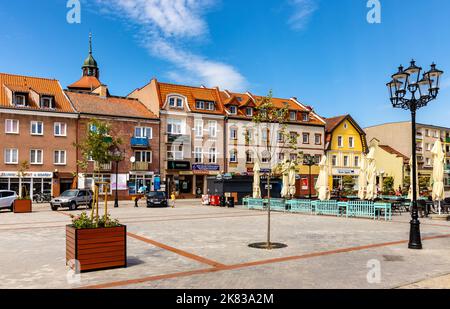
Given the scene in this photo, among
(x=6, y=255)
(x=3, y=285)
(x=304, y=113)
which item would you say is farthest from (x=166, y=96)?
(x=3, y=285)

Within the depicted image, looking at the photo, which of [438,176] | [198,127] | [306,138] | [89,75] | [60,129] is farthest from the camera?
[89,75]

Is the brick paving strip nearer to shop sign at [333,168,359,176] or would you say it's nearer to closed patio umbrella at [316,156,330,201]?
closed patio umbrella at [316,156,330,201]

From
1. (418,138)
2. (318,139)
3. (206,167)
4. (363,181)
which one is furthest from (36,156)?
(418,138)

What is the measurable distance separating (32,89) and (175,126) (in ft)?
50.9

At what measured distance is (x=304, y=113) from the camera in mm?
55844

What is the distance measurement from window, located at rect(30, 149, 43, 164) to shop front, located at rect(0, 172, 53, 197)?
1190 mm

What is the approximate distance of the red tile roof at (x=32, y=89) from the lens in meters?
38.1

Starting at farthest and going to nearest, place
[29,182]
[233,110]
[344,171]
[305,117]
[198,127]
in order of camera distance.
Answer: [344,171]
[305,117]
[233,110]
[198,127]
[29,182]

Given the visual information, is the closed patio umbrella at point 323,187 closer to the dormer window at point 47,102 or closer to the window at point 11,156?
the dormer window at point 47,102

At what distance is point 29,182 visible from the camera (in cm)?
3800

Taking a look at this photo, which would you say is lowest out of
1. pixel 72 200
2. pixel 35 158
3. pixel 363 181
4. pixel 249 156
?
pixel 72 200

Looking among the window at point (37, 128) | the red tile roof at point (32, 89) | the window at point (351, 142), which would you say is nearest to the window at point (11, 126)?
the window at point (37, 128)

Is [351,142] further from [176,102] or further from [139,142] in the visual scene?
[139,142]

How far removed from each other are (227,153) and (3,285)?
4176cm
